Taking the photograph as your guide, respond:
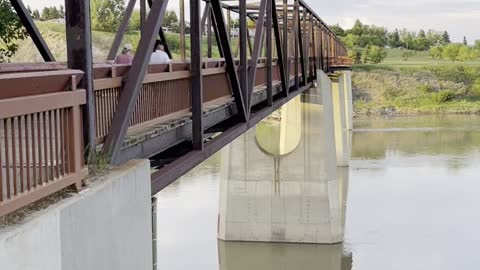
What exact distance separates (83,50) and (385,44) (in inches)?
6219

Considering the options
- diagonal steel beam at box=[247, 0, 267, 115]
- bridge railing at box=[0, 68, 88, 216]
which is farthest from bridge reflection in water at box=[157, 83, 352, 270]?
bridge railing at box=[0, 68, 88, 216]

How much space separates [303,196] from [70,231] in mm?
24344

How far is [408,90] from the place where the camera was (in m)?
97.4

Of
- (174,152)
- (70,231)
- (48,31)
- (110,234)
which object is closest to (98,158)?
(110,234)

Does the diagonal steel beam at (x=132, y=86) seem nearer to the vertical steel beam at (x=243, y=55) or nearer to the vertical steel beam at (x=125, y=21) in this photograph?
the vertical steel beam at (x=125, y=21)

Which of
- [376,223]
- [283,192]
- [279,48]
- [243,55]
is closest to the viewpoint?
[243,55]

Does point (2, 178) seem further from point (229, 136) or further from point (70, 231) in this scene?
point (229, 136)

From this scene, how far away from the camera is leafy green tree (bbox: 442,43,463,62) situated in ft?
436

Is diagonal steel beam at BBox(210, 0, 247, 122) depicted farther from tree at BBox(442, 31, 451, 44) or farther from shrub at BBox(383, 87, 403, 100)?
tree at BBox(442, 31, 451, 44)

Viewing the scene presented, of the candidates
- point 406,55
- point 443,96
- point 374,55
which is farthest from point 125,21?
point 406,55

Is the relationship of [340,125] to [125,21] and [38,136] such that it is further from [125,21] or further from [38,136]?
[38,136]

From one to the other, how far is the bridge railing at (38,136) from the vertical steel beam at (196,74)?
3.31m

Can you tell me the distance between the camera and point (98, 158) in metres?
5.02

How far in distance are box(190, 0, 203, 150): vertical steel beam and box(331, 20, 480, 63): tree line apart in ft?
337
